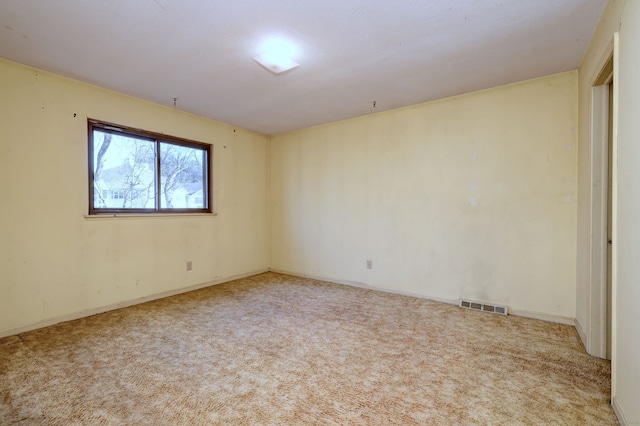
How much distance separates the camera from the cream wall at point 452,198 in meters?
2.89

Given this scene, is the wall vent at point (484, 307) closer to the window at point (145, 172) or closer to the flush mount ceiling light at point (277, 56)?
the flush mount ceiling light at point (277, 56)

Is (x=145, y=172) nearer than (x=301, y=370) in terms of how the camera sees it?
No

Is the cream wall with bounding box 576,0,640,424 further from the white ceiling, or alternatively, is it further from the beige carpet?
the white ceiling

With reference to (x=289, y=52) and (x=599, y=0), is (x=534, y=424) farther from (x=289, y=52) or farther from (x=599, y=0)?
(x=289, y=52)

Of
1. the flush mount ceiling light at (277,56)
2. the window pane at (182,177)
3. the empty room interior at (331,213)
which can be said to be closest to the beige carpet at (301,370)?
the empty room interior at (331,213)

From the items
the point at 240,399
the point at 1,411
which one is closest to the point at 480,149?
the point at 240,399

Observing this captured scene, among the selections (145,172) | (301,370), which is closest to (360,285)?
(301,370)

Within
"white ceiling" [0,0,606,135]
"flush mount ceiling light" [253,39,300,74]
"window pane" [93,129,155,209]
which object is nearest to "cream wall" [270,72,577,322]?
"white ceiling" [0,0,606,135]

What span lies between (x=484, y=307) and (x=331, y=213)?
232cm

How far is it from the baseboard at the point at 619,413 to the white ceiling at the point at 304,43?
92.3 inches

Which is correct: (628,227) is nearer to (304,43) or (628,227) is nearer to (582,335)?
(582,335)

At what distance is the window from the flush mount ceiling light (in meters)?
1.99

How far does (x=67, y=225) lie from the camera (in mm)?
2951

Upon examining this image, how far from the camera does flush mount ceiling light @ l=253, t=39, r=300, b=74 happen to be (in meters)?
2.32
